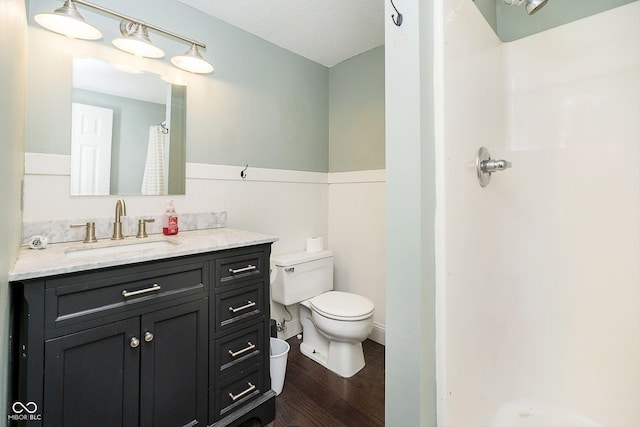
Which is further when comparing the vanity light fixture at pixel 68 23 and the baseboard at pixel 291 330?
the baseboard at pixel 291 330

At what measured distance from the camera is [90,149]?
1.41m

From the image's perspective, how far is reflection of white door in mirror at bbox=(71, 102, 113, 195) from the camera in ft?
4.50

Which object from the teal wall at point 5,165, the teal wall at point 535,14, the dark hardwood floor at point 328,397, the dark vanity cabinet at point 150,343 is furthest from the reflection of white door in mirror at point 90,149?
the teal wall at point 535,14

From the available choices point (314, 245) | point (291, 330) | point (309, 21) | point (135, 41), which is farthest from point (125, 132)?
point (291, 330)

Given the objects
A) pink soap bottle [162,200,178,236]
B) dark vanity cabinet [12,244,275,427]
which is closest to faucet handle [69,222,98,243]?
pink soap bottle [162,200,178,236]

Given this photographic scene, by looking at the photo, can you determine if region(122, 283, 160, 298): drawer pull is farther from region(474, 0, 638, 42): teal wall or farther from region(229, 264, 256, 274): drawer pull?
region(474, 0, 638, 42): teal wall

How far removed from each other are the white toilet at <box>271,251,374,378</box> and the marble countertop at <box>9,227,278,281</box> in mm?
605

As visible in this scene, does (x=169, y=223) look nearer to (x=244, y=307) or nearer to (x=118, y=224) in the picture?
(x=118, y=224)

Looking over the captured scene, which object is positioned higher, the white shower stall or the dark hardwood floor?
the white shower stall

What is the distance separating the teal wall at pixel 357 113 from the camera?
2232 mm

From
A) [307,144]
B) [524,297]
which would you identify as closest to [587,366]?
[524,297]

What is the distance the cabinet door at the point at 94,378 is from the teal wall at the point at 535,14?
2015mm

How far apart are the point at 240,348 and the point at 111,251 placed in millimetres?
755

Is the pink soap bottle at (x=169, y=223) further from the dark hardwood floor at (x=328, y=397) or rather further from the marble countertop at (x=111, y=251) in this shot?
the dark hardwood floor at (x=328, y=397)
